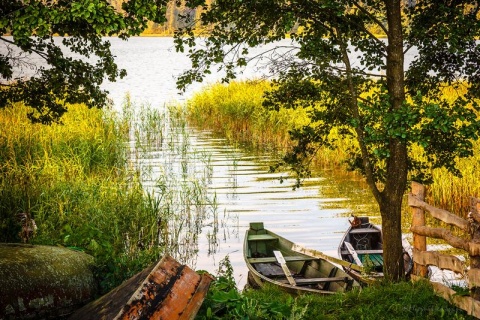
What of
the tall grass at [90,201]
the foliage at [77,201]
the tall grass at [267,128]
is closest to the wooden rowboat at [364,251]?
the tall grass at [267,128]

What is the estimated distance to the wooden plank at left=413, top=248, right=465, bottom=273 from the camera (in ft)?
30.6

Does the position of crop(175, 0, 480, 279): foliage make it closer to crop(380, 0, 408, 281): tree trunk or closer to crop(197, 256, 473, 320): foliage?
crop(380, 0, 408, 281): tree trunk

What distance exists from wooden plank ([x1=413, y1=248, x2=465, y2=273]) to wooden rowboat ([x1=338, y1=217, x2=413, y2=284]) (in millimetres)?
1081

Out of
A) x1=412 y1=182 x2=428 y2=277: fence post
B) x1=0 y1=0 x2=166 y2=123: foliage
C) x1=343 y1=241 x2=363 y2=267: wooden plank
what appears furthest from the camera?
x1=343 y1=241 x2=363 y2=267: wooden plank

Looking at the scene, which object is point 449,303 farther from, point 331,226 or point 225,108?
point 225,108

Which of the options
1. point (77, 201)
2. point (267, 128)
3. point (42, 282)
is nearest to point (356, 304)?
point (42, 282)

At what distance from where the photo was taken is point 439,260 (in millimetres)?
9969

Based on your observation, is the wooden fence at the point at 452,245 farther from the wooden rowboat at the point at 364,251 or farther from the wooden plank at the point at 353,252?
the wooden plank at the point at 353,252

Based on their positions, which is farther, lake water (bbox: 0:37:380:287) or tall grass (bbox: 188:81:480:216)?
tall grass (bbox: 188:81:480:216)

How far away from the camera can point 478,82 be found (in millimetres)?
11469

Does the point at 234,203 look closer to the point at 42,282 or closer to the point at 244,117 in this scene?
the point at 244,117

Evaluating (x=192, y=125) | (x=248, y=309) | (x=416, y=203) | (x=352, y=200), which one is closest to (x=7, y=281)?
(x=248, y=309)

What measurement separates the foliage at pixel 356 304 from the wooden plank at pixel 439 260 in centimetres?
40

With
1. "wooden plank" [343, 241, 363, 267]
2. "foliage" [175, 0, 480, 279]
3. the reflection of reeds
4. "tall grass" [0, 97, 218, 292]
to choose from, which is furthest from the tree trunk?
the reflection of reeds
